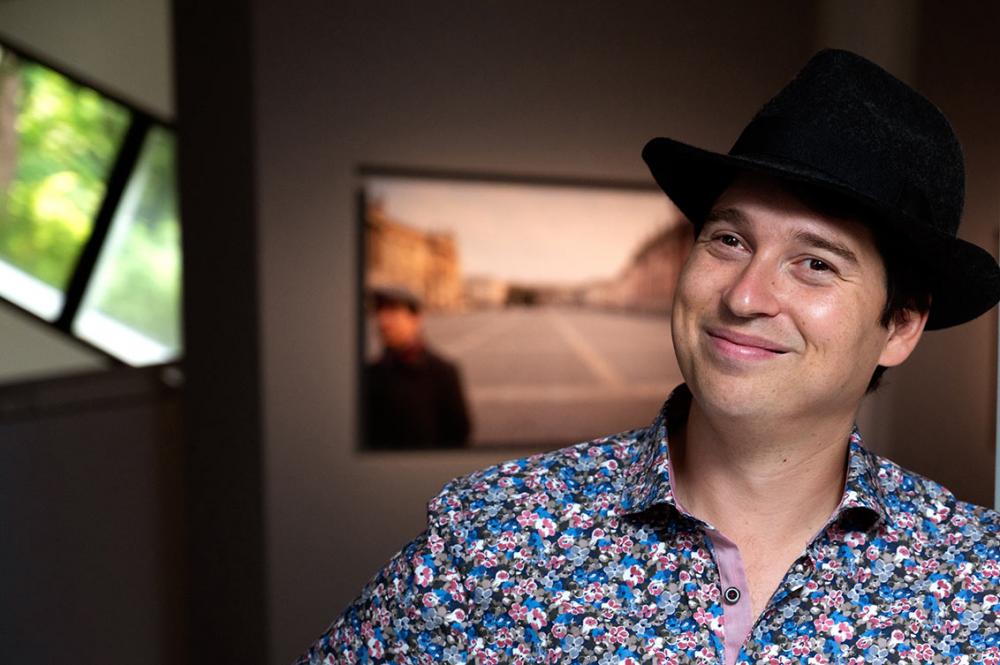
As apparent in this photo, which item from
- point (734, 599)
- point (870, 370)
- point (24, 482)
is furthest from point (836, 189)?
point (24, 482)

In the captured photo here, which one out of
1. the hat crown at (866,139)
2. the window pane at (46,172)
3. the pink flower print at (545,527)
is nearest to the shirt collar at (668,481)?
the pink flower print at (545,527)

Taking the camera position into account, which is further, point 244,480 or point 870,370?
point 244,480

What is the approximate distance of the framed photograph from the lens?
11.3ft

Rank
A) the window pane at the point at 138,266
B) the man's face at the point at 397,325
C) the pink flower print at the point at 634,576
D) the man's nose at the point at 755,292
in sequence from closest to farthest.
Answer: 1. the man's nose at the point at 755,292
2. the pink flower print at the point at 634,576
3. the man's face at the point at 397,325
4. the window pane at the point at 138,266

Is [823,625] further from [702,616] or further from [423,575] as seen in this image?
[423,575]

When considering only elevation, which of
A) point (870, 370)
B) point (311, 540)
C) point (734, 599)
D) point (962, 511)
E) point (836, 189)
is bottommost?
point (311, 540)

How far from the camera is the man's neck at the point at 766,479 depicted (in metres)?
1.53

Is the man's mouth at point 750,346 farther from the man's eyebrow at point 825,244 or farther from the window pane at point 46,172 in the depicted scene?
the window pane at point 46,172

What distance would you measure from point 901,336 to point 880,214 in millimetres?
249

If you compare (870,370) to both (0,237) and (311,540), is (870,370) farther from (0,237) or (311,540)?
(0,237)

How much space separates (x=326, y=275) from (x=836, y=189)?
221cm

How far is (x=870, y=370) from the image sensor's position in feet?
5.00

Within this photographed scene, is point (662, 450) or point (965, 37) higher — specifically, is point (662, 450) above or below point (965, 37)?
below

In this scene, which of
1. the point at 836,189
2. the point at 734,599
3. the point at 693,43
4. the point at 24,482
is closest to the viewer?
the point at 836,189
